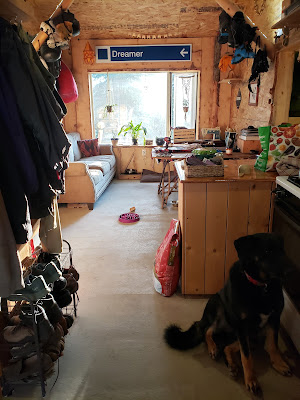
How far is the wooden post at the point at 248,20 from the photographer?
2.91 m

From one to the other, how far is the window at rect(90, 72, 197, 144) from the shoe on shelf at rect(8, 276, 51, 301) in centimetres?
524

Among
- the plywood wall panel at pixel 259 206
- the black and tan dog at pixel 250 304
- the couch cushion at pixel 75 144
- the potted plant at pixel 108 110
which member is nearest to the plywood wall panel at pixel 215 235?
the plywood wall panel at pixel 259 206

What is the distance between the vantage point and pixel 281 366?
168cm

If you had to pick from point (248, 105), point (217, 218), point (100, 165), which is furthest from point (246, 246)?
point (100, 165)

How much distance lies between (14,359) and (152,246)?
191 cm

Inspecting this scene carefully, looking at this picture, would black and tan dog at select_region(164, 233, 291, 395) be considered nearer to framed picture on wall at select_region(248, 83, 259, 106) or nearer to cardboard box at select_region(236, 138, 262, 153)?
cardboard box at select_region(236, 138, 262, 153)

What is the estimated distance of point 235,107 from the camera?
18.5ft

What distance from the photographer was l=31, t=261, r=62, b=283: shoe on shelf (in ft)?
5.42

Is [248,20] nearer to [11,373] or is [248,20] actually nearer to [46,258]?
[46,258]

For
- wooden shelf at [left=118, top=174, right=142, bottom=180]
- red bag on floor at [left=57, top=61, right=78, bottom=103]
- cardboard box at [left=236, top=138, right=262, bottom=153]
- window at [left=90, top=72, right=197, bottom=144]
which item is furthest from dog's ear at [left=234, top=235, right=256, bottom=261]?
window at [left=90, top=72, right=197, bottom=144]

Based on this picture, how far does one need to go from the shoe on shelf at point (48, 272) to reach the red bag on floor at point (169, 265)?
892 millimetres

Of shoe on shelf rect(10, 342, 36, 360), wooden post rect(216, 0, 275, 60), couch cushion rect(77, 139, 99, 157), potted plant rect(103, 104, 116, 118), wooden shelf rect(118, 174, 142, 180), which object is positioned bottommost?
wooden shelf rect(118, 174, 142, 180)

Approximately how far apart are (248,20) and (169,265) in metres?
2.38

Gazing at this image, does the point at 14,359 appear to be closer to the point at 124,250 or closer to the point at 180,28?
the point at 124,250
